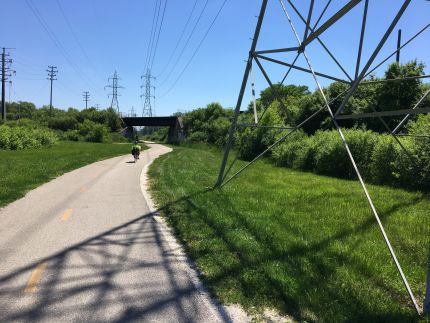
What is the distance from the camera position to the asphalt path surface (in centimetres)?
459

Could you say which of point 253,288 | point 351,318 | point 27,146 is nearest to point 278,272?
point 253,288

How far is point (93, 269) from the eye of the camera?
19.6ft

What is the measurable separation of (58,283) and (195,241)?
260 cm

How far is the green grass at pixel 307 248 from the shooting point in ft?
15.6

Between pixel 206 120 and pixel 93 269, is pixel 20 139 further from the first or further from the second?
pixel 93 269

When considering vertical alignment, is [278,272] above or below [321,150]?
below

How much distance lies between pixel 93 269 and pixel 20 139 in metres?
38.6

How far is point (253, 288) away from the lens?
5145 millimetres

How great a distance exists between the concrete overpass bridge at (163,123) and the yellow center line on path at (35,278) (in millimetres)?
81240

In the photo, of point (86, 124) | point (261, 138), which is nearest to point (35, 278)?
point (261, 138)

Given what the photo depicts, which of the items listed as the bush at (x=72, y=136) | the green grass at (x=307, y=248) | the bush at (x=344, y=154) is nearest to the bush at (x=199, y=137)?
the bush at (x=72, y=136)

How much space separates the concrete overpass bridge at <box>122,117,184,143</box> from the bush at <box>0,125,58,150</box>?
4159 centimetres

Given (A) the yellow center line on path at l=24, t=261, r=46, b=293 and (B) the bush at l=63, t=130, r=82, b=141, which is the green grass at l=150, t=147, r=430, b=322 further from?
(B) the bush at l=63, t=130, r=82, b=141

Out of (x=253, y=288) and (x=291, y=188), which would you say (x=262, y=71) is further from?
(x=253, y=288)
